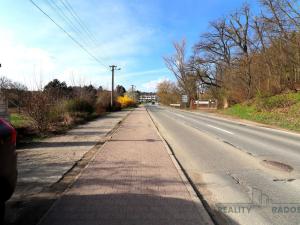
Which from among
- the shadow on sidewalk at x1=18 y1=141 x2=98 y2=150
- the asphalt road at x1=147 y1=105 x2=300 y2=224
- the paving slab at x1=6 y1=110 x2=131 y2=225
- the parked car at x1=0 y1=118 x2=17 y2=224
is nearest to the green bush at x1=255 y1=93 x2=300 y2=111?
the asphalt road at x1=147 y1=105 x2=300 y2=224

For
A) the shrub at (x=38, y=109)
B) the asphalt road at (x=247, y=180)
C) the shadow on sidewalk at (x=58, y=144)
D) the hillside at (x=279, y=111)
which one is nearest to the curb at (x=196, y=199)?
the asphalt road at (x=247, y=180)


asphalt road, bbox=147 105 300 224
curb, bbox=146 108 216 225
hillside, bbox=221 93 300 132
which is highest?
hillside, bbox=221 93 300 132

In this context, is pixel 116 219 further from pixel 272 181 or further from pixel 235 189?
pixel 272 181

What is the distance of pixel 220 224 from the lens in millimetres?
4543

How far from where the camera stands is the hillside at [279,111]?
2514 centimetres

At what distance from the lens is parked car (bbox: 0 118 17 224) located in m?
4.02

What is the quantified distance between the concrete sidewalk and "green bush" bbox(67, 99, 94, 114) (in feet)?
62.2

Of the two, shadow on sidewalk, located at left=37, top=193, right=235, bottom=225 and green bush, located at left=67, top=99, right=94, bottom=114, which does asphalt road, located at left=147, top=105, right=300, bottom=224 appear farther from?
green bush, located at left=67, top=99, right=94, bottom=114

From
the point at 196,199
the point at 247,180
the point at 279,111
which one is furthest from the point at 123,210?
the point at 279,111

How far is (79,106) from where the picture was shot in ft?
96.4

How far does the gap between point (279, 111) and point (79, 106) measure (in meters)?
18.6

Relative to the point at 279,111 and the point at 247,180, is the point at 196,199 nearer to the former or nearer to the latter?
the point at 247,180

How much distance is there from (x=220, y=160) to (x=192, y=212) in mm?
4791

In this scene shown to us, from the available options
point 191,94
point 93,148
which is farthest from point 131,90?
point 93,148
